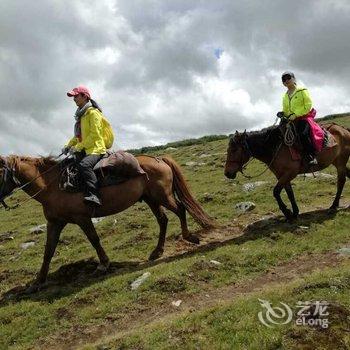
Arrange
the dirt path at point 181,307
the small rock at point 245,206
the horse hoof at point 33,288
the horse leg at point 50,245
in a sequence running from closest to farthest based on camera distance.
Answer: the dirt path at point 181,307
the horse hoof at point 33,288
the horse leg at point 50,245
the small rock at point 245,206

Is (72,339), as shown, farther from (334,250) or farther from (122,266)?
(334,250)

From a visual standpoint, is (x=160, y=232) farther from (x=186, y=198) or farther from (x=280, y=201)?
(x=280, y=201)

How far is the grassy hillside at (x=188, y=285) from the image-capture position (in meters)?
7.78

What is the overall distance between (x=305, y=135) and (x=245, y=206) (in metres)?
4.00

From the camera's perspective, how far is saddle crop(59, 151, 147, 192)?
1184 cm

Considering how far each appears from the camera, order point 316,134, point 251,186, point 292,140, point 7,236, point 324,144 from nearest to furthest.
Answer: point 292,140 → point 316,134 → point 324,144 → point 7,236 → point 251,186

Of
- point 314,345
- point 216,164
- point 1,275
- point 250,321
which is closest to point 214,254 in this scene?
point 250,321

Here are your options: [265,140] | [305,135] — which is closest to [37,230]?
[265,140]

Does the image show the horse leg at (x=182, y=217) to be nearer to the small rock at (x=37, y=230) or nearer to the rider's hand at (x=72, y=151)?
the rider's hand at (x=72, y=151)

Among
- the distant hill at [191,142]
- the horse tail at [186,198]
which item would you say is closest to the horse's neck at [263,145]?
the horse tail at [186,198]

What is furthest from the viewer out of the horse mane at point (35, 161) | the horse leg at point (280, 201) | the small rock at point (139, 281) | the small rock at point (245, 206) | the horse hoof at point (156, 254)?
the small rock at point (245, 206)

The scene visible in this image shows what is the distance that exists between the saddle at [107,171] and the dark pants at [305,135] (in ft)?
17.0

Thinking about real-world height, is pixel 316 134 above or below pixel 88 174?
above

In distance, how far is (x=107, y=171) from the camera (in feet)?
39.8
